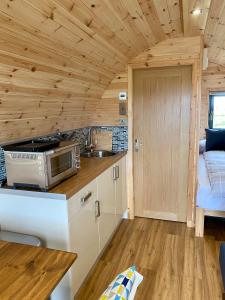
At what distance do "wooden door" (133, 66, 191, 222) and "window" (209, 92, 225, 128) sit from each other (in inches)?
84.4

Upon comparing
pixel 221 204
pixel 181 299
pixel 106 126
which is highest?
pixel 106 126

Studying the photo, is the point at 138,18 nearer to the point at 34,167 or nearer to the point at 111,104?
the point at 111,104

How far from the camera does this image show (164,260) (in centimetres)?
228

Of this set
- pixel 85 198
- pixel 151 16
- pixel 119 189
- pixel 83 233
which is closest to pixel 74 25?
pixel 151 16

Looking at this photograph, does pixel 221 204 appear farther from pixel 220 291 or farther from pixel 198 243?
pixel 220 291

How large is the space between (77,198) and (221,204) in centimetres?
Result: 154

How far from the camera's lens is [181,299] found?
1.82 m

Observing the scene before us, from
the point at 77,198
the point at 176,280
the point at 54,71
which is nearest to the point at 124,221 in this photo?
the point at 176,280

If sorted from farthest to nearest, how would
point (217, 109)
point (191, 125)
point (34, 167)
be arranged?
point (217, 109) → point (191, 125) → point (34, 167)

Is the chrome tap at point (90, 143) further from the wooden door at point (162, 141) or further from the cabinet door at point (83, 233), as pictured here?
the cabinet door at point (83, 233)

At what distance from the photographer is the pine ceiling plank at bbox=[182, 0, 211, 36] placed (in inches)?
69.7

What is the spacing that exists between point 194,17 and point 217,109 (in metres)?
2.86

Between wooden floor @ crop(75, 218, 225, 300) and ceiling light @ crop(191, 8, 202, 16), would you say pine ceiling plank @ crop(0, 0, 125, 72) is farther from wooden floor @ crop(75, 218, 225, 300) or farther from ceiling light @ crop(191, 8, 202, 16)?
wooden floor @ crop(75, 218, 225, 300)

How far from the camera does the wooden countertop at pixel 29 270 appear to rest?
0.87 m
